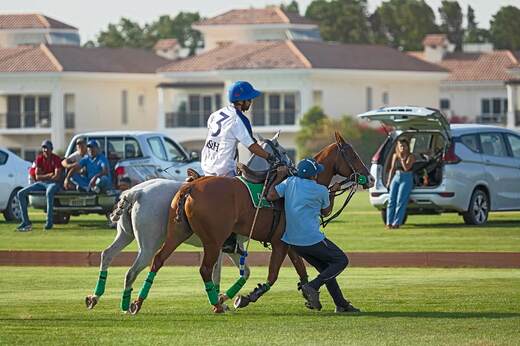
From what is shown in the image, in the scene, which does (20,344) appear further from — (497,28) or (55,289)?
(497,28)

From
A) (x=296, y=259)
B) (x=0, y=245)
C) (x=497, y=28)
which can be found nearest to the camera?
(x=296, y=259)

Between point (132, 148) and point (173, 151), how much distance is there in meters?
1.23

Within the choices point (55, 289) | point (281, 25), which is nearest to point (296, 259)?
point (55, 289)

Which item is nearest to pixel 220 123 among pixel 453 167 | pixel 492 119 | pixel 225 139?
pixel 225 139

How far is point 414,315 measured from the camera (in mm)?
16328

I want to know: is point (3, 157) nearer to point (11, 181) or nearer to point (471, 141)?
point (11, 181)

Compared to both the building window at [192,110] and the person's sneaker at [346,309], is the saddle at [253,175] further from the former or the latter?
the building window at [192,110]

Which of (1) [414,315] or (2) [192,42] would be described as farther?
(2) [192,42]

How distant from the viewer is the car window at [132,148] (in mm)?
33188

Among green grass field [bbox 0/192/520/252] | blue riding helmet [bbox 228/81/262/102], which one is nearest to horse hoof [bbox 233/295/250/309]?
blue riding helmet [bbox 228/81/262/102]

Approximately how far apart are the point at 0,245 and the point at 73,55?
7079 centimetres

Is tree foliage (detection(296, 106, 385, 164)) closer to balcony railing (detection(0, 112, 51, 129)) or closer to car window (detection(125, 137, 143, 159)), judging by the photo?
balcony railing (detection(0, 112, 51, 129))

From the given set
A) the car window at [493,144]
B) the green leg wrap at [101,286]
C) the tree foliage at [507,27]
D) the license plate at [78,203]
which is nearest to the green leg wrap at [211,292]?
the green leg wrap at [101,286]

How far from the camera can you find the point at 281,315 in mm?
16625
